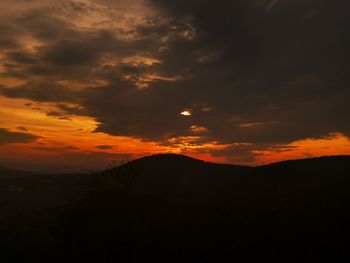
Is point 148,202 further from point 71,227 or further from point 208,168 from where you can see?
point 208,168

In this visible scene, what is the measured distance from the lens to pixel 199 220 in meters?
19.6

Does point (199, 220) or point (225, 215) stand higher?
point (225, 215)

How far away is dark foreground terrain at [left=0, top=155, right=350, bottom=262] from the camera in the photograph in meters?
16.1

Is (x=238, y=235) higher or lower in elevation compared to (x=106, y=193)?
lower

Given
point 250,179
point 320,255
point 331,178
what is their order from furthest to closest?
1. point 250,179
2. point 331,178
3. point 320,255

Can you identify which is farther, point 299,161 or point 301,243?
point 299,161

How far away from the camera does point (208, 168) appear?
37.6m

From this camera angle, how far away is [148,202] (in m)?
23.4

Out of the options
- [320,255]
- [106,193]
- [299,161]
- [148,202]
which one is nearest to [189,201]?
[148,202]

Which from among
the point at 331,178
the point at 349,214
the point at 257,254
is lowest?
the point at 257,254

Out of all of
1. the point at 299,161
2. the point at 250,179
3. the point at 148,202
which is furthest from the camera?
the point at 299,161

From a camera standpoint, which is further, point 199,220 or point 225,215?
point 225,215

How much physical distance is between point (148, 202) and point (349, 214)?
1123 centimetres

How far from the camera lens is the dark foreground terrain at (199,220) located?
52.7 feet
